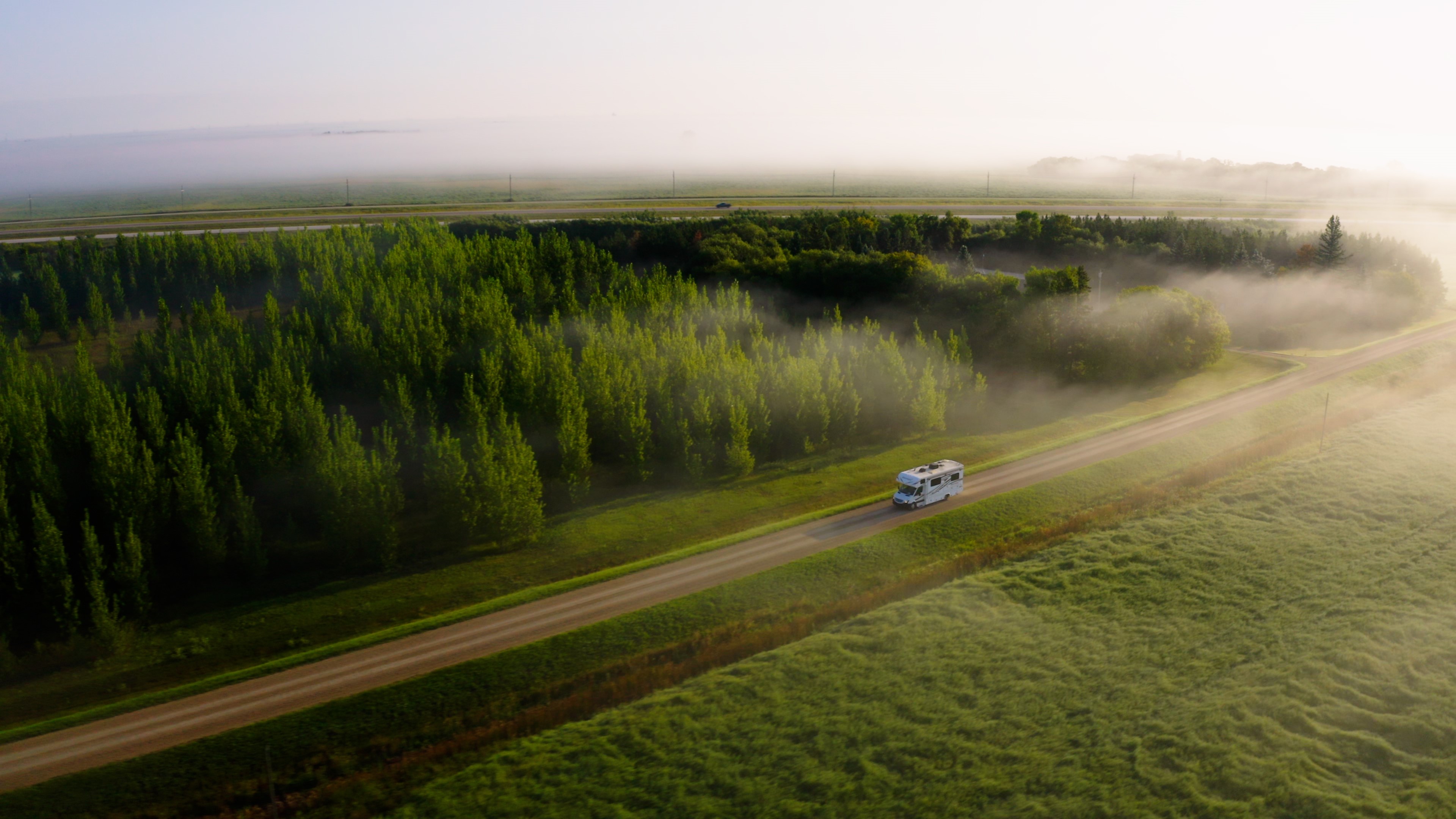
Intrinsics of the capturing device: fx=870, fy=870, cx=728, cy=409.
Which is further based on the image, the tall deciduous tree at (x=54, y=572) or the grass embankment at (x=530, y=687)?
the tall deciduous tree at (x=54, y=572)

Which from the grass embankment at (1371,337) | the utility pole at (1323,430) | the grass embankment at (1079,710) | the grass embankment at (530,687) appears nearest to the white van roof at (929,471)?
the grass embankment at (530,687)

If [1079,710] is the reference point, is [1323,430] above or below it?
above

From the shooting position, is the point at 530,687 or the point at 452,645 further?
the point at 452,645

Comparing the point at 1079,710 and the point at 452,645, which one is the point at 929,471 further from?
the point at 452,645

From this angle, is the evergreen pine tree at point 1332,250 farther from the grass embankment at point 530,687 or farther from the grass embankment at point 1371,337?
the grass embankment at point 530,687

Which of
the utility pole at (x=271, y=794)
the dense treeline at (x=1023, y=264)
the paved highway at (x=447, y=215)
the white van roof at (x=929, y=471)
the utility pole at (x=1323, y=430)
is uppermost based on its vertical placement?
the paved highway at (x=447, y=215)

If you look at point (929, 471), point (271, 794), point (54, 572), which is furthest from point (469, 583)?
point (929, 471)
